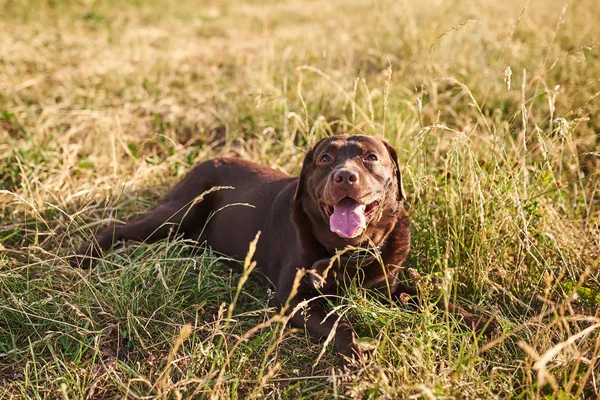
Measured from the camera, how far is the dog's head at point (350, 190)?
9.39 feet

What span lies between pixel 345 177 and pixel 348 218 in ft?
0.74

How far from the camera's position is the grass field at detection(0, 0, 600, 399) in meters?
2.48

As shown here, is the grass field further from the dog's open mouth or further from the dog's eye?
the dog's eye

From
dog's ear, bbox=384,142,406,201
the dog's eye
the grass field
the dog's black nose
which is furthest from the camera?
dog's ear, bbox=384,142,406,201

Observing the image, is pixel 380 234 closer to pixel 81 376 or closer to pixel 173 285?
pixel 173 285

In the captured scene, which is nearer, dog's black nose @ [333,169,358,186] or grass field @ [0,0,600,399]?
grass field @ [0,0,600,399]

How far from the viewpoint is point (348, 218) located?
2.89 metres

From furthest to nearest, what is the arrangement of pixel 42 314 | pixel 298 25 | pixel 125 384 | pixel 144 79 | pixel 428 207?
pixel 298 25 → pixel 144 79 → pixel 428 207 → pixel 42 314 → pixel 125 384

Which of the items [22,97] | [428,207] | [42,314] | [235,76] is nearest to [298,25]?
[235,76]

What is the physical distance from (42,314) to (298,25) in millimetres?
7890

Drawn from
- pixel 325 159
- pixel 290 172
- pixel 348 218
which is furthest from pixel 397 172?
pixel 290 172

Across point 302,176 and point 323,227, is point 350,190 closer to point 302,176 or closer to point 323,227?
point 323,227

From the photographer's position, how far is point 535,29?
260 inches

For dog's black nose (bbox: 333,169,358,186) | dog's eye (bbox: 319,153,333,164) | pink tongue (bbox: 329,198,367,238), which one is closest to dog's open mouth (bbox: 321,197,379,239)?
pink tongue (bbox: 329,198,367,238)
